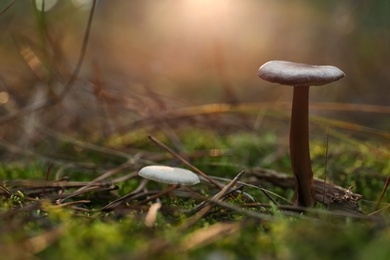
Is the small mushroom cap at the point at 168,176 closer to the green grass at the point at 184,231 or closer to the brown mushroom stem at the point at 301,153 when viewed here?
the green grass at the point at 184,231

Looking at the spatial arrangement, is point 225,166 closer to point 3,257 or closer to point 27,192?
point 27,192

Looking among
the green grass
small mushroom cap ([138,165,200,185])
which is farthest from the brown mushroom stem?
small mushroom cap ([138,165,200,185])

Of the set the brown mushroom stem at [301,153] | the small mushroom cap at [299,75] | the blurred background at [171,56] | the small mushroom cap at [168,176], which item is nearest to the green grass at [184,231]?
the small mushroom cap at [168,176]

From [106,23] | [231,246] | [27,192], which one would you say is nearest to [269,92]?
[106,23]

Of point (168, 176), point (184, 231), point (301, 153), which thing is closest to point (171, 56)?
point (301, 153)

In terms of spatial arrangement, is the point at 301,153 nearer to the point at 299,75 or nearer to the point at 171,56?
the point at 299,75
